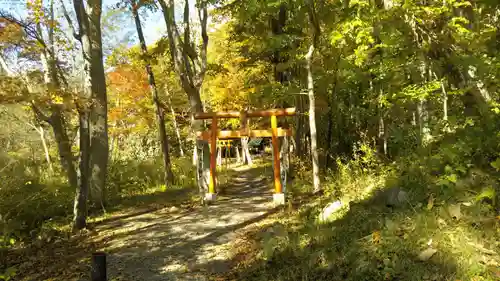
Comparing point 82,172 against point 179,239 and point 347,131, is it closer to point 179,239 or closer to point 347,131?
point 179,239

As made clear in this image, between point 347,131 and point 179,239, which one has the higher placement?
point 347,131

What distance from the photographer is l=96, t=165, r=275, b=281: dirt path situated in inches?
243

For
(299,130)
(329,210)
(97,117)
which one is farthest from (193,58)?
(329,210)

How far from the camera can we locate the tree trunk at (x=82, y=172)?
812cm

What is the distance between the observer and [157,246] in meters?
7.39

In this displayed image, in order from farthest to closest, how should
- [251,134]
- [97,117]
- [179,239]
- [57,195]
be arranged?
1. [97,117]
2. [57,195]
3. [251,134]
4. [179,239]

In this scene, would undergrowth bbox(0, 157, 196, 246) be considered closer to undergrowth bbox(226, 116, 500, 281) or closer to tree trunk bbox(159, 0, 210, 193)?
tree trunk bbox(159, 0, 210, 193)

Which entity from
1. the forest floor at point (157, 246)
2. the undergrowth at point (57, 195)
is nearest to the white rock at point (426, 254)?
the forest floor at point (157, 246)

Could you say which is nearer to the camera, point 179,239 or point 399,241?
point 399,241

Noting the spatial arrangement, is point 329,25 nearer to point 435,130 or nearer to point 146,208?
point 435,130

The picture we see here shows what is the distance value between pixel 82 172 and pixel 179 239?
9.51ft

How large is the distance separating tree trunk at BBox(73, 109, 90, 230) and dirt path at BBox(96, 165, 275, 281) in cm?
59

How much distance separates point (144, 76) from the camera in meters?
19.9

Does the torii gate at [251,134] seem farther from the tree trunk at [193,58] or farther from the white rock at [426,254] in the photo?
the white rock at [426,254]
